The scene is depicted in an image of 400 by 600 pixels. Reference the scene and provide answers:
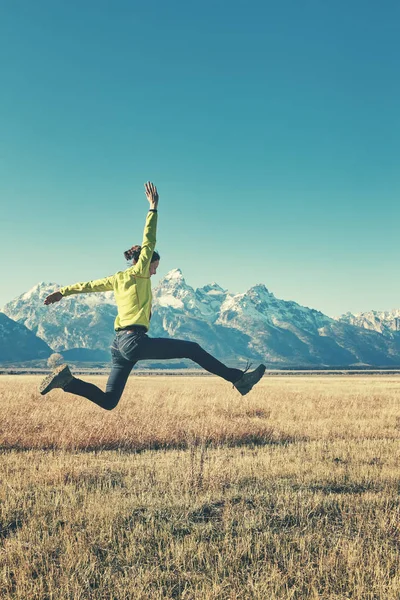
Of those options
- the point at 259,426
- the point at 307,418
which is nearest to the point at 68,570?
the point at 259,426

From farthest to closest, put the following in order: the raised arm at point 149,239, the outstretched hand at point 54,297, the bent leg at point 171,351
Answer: the outstretched hand at point 54,297
the raised arm at point 149,239
the bent leg at point 171,351

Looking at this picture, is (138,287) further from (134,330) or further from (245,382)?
(245,382)

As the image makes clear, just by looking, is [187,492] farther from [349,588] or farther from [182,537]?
[349,588]

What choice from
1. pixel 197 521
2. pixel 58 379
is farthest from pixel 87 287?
pixel 197 521

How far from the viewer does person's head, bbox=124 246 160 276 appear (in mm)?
7457

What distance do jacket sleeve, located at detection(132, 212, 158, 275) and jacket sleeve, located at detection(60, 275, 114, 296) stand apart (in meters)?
0.48

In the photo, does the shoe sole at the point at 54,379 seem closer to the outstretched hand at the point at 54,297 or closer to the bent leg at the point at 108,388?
the bent leg at the point at 108,388

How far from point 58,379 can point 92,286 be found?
4.94 ft

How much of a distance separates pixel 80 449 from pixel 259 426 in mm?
5067

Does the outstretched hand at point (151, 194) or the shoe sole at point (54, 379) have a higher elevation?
the outstretched hand at point (151, 194)

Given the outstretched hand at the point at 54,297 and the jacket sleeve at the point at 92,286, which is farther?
the outstretched hand at the point at 54,297

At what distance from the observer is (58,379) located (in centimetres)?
745

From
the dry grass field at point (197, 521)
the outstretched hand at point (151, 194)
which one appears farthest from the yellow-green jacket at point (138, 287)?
the dry grass field at point (197, 521)

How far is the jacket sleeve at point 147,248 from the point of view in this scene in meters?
7.21
